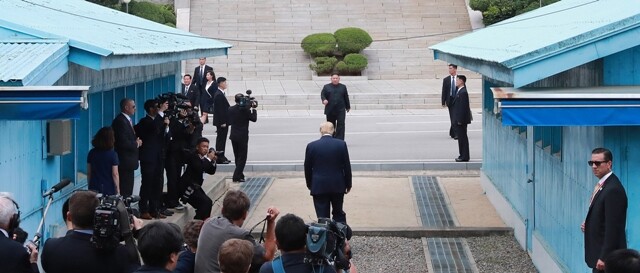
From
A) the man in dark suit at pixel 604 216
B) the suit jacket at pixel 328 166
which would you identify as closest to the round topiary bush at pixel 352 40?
the suit jacket at pixel 328 166

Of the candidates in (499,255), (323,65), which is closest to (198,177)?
(499,255)

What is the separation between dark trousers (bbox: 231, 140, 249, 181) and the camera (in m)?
19.3

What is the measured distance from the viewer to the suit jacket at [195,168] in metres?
13.9

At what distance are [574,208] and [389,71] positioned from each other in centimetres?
3027

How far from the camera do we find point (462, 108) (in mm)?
21109

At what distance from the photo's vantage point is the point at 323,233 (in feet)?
21.1

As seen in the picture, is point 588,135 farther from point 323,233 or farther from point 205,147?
point 205,147

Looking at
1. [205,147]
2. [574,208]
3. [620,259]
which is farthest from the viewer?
[205,147]

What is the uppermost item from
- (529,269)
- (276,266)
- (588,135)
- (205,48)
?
(205,48)

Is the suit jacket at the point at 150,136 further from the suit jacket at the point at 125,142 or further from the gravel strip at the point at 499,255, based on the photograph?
the gravel strip at the point at 499,255

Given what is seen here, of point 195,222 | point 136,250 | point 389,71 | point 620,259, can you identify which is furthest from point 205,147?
point 389,71

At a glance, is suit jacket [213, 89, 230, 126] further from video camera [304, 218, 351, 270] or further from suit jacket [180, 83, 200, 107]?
video camera [304, 218, 351, 270]

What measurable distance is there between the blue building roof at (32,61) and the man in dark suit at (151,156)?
3.73m

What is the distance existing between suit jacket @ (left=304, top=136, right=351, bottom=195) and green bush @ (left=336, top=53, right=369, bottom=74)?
2628cm
